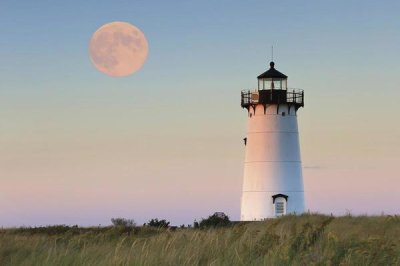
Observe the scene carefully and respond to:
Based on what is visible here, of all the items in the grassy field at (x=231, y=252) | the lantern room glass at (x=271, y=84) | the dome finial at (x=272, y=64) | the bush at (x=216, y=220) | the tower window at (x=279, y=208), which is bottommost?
the grassy field at (x=231, y=252)

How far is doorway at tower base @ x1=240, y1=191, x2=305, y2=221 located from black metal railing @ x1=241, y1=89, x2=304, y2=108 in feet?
18.3

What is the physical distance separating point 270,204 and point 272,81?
780 centimetres

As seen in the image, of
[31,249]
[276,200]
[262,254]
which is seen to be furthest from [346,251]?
[276,200]

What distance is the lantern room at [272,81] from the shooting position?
44.0 m

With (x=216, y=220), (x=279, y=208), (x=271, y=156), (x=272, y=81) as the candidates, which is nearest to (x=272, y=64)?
(x=272, y=81)

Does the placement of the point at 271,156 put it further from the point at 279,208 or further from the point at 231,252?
the point at 231,252

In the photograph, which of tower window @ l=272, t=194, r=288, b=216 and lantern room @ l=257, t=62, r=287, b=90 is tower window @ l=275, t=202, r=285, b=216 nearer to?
tower window @ l=272, t=194, r=288, b=216

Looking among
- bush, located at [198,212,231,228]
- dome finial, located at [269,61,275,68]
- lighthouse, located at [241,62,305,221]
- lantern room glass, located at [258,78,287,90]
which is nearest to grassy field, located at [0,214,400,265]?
bush, located at [198,212,231,228]

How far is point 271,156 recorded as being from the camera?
41.7 m

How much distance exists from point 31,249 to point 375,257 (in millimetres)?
5357

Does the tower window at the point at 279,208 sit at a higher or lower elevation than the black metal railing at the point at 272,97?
lower

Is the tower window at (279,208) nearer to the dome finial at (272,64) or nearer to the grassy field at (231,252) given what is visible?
the dome finial at (272,64)

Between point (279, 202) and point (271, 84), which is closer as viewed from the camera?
point (279, 202)

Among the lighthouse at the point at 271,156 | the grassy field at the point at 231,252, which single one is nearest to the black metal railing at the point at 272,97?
the lighthouse at the point at 271,156
